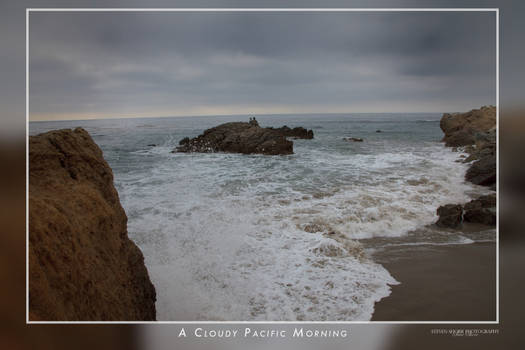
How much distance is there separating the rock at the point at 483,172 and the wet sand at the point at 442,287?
799 millimetres

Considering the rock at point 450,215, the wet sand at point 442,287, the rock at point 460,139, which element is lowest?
the wet sand at point 442,287

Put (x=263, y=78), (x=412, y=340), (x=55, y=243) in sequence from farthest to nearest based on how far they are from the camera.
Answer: (x=263, y=78), (x=412, y=340), (x=55, y=243)

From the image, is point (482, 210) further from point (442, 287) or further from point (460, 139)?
point (460, 139)

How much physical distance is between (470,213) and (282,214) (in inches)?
81.6

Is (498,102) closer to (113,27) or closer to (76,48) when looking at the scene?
(113,27)

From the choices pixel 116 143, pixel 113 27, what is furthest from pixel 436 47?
pixel 116 143

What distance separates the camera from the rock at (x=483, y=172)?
10.3 ft

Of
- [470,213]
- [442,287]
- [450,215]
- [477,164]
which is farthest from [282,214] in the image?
[477,164]

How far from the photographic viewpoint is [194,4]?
8.48ft

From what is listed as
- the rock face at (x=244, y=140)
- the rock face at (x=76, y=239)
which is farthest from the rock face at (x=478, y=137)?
the rock face at (x=76, y=239)

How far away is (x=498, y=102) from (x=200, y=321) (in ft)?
10.7

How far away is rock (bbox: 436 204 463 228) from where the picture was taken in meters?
3.24

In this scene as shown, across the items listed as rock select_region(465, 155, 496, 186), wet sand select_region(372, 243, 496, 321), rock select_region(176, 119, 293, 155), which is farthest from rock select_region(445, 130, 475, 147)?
rock select_region(176, 119, 293, 155)

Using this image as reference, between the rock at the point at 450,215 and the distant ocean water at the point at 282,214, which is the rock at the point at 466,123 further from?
the rock at the point at 450,215
